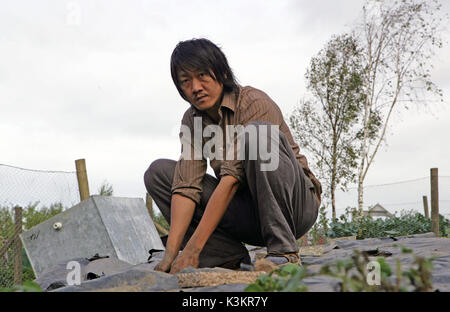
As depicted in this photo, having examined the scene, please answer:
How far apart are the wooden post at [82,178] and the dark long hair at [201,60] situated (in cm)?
359

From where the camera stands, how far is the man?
228 cm

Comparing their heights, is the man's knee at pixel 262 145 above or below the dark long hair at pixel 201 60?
below

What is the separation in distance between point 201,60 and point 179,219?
2.51ft

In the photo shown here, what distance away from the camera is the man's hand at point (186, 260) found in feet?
7.29

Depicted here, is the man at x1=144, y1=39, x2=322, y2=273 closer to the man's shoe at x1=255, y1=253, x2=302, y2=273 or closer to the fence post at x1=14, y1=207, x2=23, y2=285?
the man's shoe at x1=255, y1=253, x2=302, y2=273

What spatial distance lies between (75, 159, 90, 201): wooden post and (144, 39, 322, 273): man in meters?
3.27

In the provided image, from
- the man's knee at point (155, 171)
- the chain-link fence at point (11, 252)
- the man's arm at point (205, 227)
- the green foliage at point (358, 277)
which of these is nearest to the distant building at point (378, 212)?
the chain-link fence at point (11, 252)

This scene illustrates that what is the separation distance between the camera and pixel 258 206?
2.34 m

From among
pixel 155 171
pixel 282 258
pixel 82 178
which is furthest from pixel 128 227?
pixel 282 258

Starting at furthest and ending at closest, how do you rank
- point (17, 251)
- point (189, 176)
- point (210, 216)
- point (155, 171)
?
point (17, 251)
point (155, 171)
point (189, 176)
point (210, 216)

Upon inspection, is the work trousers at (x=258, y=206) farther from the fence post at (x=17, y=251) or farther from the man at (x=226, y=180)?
the fence post at (x=17, y=251)

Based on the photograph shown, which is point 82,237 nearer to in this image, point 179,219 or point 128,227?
point 128,227

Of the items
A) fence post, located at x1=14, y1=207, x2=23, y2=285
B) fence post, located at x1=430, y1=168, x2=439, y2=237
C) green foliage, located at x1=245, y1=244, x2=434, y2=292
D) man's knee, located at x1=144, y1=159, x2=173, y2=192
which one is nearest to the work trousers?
man's knee, located at x1=144, y1=159, x2=173, y2=192
